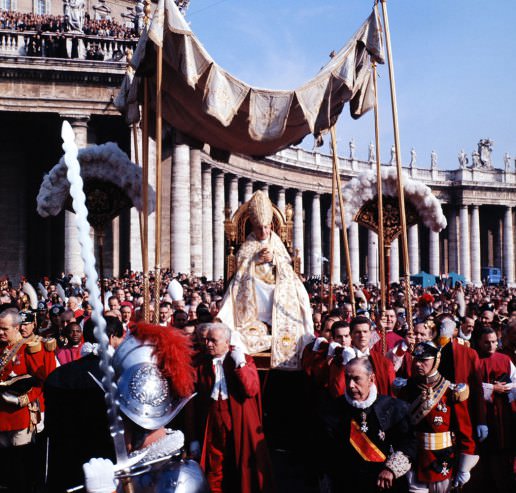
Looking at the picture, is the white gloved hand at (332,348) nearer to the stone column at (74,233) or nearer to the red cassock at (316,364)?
the red cassock at (316,364)

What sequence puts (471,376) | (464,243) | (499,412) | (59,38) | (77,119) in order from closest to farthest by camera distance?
(471,376), (499,412), (77,119), (59,38), (464,243)

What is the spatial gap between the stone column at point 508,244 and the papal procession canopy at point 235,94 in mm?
65290

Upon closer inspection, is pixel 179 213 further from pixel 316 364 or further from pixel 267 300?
pixel 316 364

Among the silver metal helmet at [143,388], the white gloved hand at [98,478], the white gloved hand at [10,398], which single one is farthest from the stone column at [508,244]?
the white gloved hand at [98,478]

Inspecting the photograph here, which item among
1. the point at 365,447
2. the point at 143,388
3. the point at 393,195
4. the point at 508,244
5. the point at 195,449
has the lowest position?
the point at 195,449

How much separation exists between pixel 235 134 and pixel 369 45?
2224 millimetres

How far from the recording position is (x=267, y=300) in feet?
28.8

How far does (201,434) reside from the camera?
639 centimetres

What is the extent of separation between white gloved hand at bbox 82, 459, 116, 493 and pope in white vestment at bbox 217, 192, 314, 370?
505cm

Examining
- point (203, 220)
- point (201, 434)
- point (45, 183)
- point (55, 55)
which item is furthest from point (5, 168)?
point (201, 434)

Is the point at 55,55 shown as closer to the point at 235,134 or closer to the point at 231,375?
the point at 235,134

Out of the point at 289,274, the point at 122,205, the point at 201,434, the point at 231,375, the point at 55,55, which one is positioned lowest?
the point at 201,434

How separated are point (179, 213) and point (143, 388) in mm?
24483

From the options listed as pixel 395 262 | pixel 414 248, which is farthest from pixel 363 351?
pixel 414 248
